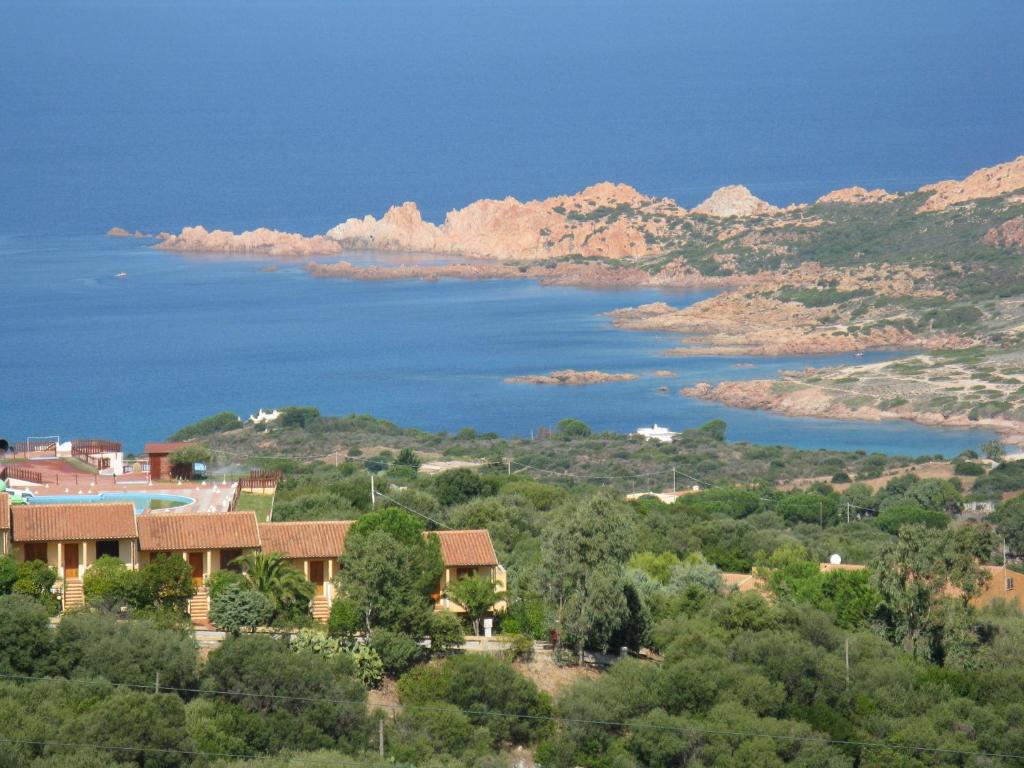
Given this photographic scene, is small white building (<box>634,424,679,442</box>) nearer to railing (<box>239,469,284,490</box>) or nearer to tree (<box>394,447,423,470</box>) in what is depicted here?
tree (<box>394,447,423,470</box>)

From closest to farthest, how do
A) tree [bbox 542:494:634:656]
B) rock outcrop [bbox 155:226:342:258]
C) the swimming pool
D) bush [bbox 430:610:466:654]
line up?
bush [bbox 430:610:466:654] < tree [bbox 542:494:634:656] < the swimming pool < rock outcrop [bbox 155:226:342:258]

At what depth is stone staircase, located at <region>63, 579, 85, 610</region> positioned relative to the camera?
27312 mm

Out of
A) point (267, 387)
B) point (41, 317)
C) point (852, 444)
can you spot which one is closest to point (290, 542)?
point (852, 444)

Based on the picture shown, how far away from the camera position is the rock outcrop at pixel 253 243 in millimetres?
135625

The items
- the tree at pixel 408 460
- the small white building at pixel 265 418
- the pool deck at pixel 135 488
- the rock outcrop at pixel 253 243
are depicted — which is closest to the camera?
the pool deck at pixel 135 488

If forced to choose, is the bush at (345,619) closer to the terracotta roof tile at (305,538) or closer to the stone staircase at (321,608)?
the stone staircase at (321,608)

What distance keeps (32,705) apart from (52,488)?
7693 millimetres

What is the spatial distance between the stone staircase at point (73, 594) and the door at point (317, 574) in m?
2.98

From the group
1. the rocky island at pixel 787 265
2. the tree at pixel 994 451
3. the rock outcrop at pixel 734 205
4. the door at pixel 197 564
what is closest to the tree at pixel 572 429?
the rocky island at pixel 787 265

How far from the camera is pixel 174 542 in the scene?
28.1m

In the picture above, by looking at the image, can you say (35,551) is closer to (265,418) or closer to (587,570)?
(587,570)

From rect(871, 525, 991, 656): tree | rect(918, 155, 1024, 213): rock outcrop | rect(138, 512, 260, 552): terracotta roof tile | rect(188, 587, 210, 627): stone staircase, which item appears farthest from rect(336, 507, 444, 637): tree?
rect(918, 155, 1024, 213): rock outcrop

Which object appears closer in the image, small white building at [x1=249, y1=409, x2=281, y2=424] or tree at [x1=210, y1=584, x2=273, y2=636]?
tree at [x1=210, y1=584, x2=273, y2=636]

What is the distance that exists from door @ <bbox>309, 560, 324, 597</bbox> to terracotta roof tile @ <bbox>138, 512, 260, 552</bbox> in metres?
0.90
